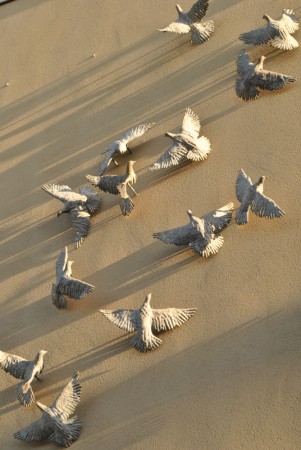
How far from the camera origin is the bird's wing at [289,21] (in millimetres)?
9461

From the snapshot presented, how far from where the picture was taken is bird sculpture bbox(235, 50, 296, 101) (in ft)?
29.9

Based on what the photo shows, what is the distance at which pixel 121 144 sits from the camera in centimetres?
921

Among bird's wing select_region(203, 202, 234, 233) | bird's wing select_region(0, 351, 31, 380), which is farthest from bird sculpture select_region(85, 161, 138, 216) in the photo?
bird's wing select_region(0, 351, 31, 380)

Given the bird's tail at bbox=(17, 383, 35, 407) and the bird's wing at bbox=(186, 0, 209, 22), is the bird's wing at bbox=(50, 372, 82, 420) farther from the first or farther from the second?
the bird's wing at bbox=(186, 0, 209, 22)

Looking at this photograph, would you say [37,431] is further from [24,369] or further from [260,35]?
[260,35]

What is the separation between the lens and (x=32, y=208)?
9641 mm

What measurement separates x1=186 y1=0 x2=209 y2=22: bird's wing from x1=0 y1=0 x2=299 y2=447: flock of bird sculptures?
0.5 inches

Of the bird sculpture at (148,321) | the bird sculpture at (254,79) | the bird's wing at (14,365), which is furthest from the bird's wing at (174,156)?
the bird's wing at (14,365)

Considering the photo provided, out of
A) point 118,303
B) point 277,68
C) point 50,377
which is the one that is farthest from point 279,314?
point 277,68

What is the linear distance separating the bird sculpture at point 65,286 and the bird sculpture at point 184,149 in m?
1.49

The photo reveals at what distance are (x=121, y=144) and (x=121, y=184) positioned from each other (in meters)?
0.55

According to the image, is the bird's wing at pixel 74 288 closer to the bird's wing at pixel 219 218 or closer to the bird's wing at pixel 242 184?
the bird's wing at pixel 219 218

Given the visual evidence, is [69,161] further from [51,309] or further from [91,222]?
[51,309]

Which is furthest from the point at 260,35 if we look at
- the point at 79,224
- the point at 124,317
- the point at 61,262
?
the point at 124,317
